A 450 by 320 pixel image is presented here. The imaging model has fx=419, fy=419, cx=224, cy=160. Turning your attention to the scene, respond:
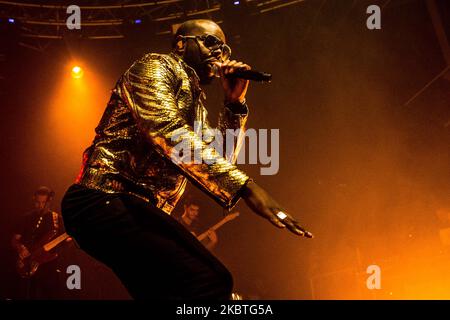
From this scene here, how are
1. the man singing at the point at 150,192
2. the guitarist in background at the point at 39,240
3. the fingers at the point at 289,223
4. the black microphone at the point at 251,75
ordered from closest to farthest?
the fingers at the point at 289,223, the man singing at the point at 150,192, the black microphone at the point at 251,75, the guitarist in background at the point at 39,240

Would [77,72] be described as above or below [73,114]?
above

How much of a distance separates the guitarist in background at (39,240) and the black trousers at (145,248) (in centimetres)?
623

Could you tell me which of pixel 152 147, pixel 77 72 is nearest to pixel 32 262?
pixel 77 72

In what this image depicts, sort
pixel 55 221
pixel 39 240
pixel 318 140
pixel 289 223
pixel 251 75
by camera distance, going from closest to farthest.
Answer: pixel 289 223 → pixel 251 75 → pixel 39 240 → pixel 55 221 → pixel 318 140

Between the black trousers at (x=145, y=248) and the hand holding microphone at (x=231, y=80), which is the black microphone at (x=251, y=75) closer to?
the hand holding microphone at (x=231, y=80)

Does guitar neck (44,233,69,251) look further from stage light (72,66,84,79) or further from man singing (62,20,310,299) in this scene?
man singing (62,20,310,299)

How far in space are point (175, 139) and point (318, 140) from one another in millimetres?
7418

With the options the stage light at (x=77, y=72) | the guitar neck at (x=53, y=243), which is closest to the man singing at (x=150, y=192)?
the guitar neck at (x=53, y=243)

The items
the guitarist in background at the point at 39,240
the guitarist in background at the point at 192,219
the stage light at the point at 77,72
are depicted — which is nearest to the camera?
the guitarist in background at the point at 39,240

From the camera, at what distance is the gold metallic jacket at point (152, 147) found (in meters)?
1.53

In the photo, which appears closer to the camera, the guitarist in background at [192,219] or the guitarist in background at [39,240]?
the guitarist in background at [39,240]

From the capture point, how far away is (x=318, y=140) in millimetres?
8664

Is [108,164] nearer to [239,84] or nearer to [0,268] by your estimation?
[239,84]

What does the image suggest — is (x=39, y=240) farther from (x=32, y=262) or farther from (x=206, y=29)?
(x=206, y=29)
